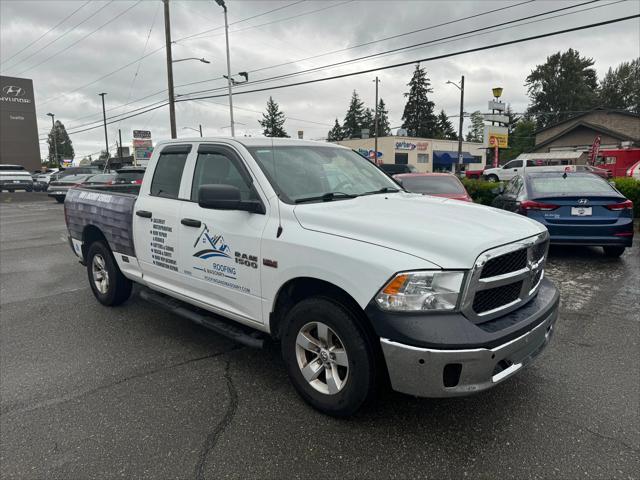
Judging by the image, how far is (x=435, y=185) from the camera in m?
9.40

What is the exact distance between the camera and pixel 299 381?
309 centimetres

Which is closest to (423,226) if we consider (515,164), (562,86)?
(515,164)

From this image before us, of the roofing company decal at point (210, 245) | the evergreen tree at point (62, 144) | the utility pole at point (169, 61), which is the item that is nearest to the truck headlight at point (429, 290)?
the roofing company decal at point (210, 245)

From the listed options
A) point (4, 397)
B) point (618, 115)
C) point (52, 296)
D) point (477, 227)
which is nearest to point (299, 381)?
point (477, 227)

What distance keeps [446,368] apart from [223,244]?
191 centimetres

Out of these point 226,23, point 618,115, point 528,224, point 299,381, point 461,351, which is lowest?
point 299,381

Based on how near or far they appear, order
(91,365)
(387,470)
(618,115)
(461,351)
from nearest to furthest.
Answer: (461,351), (387,470), (91,365), (618,115)

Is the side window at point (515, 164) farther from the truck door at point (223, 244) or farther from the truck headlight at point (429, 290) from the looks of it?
the truck headlight at point (429, 290)

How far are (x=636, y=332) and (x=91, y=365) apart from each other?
17.3 feet

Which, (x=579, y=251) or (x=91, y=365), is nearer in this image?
(x=91, y=365)

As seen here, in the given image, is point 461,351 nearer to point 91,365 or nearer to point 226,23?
point 91,365

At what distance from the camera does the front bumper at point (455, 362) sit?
2.35 m

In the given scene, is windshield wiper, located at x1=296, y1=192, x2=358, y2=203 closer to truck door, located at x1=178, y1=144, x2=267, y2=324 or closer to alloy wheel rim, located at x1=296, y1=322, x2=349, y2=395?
truck door, located at x1=178, y1=144, x2=267, y2=324

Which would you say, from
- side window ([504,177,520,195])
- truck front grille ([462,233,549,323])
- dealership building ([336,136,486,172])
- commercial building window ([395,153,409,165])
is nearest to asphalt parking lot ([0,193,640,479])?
truck front grille ([462,233,549,323])
